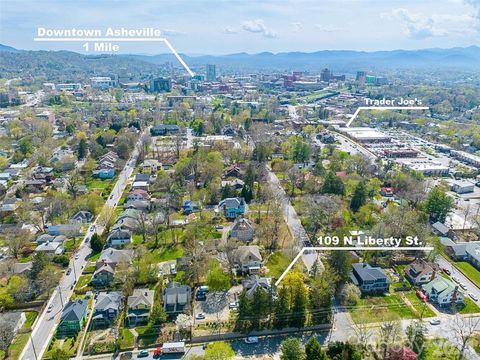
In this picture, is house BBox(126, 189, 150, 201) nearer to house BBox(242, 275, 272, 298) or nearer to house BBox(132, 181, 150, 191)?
house BBox(132, 181, 150, 191)

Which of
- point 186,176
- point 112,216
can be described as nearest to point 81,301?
point 112,216

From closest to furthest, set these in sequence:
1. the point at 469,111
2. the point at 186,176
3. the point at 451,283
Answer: the point at 451,283
the point at 186,176
the point at 469,111

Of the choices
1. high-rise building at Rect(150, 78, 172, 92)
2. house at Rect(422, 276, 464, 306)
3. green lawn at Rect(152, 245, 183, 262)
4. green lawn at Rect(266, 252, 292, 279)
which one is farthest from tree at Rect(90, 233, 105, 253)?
high-rise building at Rect(150, 78, 172, 92)

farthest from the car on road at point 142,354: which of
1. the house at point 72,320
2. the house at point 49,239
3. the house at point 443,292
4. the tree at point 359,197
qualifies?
the tree at point 359,197

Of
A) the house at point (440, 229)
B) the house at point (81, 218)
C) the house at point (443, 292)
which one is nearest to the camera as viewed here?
the house at point (443, 292)

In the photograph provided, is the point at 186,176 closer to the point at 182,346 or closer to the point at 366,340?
the point at 182,346

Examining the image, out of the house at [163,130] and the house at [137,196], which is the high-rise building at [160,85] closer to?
the house at [163,130]
